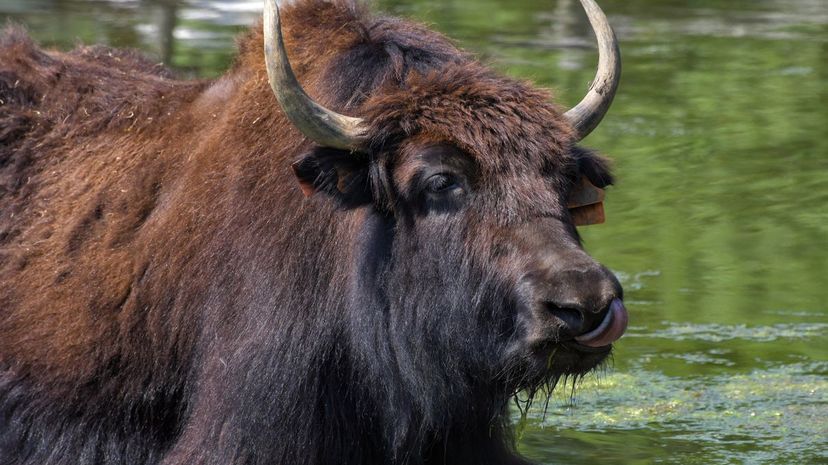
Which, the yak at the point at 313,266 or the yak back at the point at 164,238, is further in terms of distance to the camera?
the yak back at the point at 164,238

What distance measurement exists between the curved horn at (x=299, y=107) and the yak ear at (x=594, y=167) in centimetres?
78

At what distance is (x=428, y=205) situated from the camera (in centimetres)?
510

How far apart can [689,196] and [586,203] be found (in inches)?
214

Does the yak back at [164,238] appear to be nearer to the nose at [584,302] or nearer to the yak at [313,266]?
the yak at [313,266]

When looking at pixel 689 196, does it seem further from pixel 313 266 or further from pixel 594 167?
pixel 313 266

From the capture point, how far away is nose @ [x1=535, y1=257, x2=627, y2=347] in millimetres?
4633

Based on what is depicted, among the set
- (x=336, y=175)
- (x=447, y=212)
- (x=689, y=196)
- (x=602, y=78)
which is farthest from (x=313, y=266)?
(x=689, y=196)

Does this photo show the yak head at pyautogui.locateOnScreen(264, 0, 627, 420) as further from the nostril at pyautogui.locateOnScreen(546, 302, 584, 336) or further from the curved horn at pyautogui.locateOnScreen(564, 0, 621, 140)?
the curved horn at pyautogui.locateOnScreen(564, 0, 621, 140)

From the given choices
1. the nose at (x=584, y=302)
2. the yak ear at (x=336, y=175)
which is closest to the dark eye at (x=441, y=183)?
the yak ear at (x=336, y=175)

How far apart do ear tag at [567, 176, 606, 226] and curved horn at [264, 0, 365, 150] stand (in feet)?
2.65

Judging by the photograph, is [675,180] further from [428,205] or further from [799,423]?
[428,205]

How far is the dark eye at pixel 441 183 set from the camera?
5.04 m

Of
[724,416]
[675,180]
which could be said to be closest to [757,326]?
[724,416]

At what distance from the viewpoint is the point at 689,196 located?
1071 centimetres
